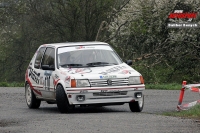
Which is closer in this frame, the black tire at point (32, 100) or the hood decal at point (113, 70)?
the hood decal at point (113, 70)

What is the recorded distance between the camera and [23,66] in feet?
178

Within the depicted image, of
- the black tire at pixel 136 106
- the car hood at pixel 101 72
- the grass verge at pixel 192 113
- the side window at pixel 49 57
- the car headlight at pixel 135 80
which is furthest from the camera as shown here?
the side window at pixel 49 57

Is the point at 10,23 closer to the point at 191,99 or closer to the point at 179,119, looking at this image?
the point at 191,99

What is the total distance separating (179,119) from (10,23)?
43.1 m

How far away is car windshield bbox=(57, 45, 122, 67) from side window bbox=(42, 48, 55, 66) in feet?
0.77

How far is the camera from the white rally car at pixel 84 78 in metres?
14.9

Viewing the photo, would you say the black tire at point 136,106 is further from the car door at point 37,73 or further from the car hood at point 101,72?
the car door at point 37,73

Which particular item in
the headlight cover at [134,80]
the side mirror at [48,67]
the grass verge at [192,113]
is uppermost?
the side mirror at [48,67]

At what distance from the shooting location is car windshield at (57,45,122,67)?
1611cm

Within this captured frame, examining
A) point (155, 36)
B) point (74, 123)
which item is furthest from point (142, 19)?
point (74, 123)

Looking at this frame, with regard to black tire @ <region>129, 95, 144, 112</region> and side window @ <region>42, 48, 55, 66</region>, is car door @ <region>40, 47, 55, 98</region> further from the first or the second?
black tire @ <region>129, 95, 144, 112</region>

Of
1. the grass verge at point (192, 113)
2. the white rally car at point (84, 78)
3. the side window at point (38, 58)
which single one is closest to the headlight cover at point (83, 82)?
the white rally car at point (84, 78)

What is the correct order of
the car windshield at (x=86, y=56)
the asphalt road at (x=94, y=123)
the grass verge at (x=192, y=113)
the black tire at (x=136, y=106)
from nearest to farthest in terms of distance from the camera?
the asphalt road at (x=94, y=123), the grass verge at (x=192, y=113), the black tire at (x=136, y=106), the car windshield at (x=86, y=56)

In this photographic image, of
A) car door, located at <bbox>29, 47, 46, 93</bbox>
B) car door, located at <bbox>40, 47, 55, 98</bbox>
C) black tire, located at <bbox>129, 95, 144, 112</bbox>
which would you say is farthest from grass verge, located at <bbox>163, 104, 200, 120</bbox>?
car door, located at <bbox>29, 47, 46, 93</bbox>
